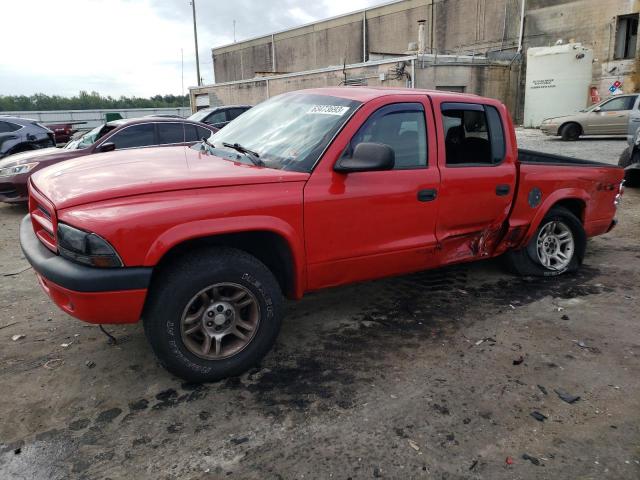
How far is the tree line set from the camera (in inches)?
2264

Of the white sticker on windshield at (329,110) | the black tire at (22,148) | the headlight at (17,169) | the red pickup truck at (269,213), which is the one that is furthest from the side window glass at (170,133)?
the white sticker on windshield at (329,110)

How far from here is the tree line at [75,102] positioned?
57500mm

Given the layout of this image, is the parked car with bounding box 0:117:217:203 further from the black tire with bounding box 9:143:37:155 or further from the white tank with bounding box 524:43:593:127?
the white tank with bounding box 524:43:593:127

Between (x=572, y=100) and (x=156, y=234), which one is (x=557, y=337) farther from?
(x=572, y=100)

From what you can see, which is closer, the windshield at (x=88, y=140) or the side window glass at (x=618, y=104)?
the windshield at (x=88, y=140)

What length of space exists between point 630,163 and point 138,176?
360 inches

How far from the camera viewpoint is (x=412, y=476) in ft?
7.70

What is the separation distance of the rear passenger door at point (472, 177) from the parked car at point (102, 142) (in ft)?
15.4

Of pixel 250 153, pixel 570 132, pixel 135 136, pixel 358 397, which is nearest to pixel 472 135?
pixel 250 153

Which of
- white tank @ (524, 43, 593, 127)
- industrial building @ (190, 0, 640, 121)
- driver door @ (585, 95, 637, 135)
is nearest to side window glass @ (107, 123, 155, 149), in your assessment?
driver door @ (585, 95, 637, 135)

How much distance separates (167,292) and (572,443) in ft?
7.55

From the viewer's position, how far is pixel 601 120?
1631 cm

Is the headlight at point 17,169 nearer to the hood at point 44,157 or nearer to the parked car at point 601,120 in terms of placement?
the hood at point 44,157

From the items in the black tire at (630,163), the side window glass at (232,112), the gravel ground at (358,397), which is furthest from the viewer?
the side window glass at (232,112)
